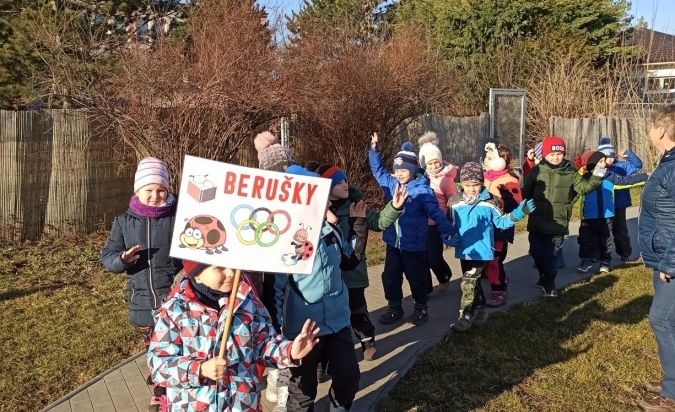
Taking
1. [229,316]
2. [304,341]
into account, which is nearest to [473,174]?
[304,341]

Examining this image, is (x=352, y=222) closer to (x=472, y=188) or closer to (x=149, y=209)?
(x=149, y=209)

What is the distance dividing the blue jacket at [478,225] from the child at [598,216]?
2431 millimetres

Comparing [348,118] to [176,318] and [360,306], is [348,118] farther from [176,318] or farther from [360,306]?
[176,318]

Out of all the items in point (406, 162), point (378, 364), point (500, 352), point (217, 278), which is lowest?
point (378, 364)

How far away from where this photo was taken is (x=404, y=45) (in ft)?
48.9

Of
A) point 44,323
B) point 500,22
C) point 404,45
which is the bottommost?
point 44,323

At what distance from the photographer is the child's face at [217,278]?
2.77 metres

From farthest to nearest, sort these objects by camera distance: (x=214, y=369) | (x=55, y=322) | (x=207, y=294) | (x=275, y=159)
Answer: (x=55, y=322)
(x=275, y=159)
(x=207, y=294)
(x=214, y=369)

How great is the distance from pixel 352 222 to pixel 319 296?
2.70ft

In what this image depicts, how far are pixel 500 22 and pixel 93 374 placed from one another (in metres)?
24.1

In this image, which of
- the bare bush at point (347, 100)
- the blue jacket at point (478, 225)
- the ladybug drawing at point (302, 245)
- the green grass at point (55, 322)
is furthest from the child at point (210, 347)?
the bare bush at point (347, 100)

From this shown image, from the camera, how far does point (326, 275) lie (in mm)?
3727

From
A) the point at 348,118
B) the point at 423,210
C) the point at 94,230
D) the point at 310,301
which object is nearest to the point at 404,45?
the point at 348,118

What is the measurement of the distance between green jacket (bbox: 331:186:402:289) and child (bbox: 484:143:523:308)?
209cm
